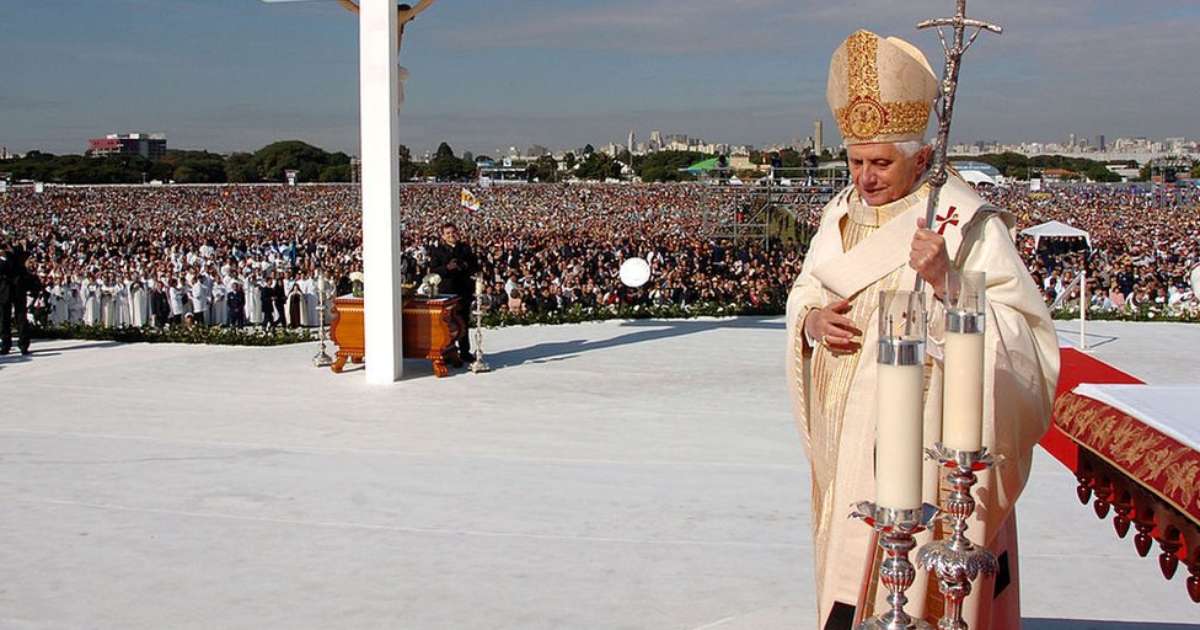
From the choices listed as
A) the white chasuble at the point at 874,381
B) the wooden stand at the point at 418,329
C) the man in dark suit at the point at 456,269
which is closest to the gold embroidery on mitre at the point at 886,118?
the white chasuble at the point at 874,381

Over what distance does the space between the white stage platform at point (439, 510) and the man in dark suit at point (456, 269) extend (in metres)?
0.65

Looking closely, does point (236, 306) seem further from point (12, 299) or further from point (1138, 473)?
point (1138, 473)

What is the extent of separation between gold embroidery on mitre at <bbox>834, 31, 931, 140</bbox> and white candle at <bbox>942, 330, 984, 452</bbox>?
1.25m

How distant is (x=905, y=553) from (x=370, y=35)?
961 cm

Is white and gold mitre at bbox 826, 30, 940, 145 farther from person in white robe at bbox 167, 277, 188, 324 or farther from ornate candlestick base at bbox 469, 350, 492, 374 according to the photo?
person in white robe at bbox 167, 277, 188, 324

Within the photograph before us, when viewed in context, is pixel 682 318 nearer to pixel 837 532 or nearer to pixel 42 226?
pixel 837 532

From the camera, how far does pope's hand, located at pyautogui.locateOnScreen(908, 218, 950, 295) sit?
2652 mm

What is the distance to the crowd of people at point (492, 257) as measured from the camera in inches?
794

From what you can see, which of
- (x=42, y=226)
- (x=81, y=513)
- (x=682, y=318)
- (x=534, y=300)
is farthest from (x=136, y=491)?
(x=42, y=226)

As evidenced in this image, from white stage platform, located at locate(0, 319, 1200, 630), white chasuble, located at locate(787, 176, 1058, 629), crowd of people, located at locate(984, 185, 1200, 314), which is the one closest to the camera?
white chasuble, located at locate(787, 176, 1058, 629)

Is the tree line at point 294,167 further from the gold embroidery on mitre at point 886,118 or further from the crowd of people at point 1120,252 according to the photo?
the gold embroidery on mitre at point 886,118

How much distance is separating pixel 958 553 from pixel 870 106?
1554 mm

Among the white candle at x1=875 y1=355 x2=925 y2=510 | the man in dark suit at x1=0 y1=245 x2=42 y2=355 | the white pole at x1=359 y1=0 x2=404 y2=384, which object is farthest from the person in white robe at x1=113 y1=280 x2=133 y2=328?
the white candle at x1=875 y1=355 x2=925 y2=510

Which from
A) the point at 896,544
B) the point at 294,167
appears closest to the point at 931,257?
the point at 896,544
